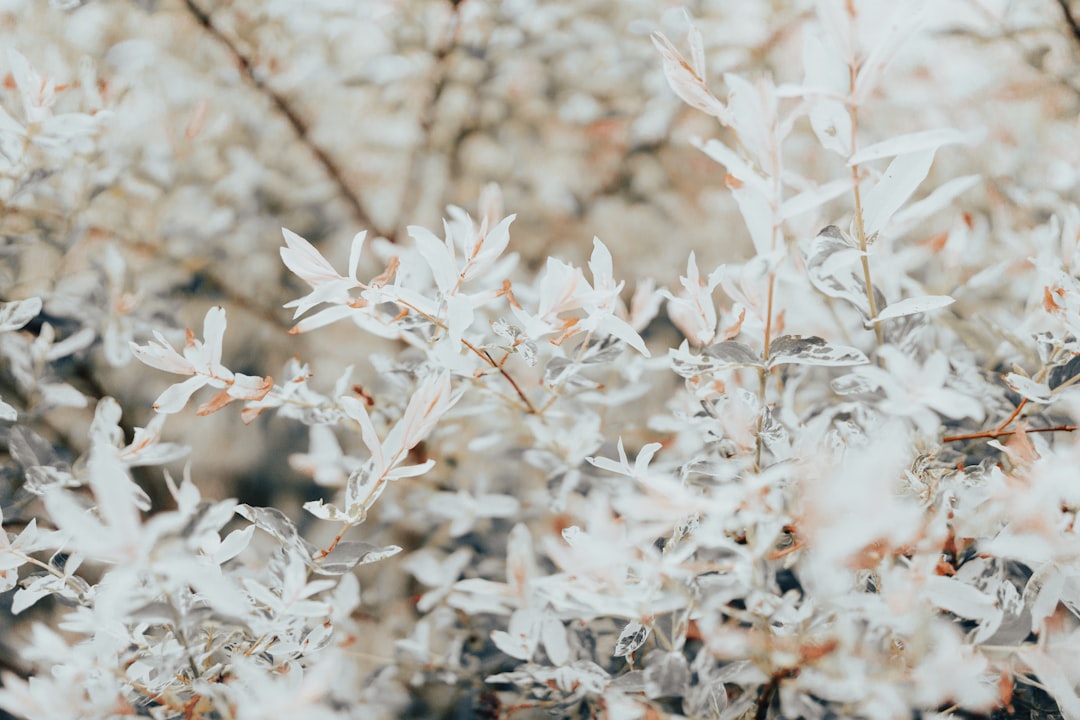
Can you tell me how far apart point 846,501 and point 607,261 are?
9.4 inches

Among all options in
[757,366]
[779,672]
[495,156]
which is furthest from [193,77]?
[779,672]

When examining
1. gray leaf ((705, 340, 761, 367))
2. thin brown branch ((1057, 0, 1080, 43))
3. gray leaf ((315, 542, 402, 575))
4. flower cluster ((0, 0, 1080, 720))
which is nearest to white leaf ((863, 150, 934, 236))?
flower cluster ((0, 0, 1080, 720))

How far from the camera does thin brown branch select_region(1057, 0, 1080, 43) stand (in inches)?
30.6

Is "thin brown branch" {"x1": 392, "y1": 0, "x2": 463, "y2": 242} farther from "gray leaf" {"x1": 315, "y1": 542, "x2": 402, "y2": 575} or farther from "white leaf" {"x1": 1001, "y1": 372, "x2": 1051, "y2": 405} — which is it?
"white leaf" {"x1": 1001, "y1": 372, "x2": 1051, "y2": 405}

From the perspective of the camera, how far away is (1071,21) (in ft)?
2.63

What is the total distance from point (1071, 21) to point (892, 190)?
65 centimetres

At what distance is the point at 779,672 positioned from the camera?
391 millimetres

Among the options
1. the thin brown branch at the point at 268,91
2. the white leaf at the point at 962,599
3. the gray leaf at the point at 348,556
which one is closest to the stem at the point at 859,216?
the white leaf at the point at 962,599

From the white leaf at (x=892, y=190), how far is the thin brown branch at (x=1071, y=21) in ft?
1.98

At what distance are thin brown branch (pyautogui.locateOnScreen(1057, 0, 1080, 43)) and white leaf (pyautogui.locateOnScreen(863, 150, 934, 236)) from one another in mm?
605

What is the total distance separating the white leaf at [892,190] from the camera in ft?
1.34

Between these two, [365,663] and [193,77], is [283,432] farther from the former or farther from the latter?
[193,77]

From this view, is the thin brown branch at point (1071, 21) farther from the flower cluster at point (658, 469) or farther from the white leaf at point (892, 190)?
the white leaf at point (892, 190)

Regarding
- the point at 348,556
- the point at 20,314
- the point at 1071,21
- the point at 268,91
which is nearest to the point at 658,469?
the point at 348,556
